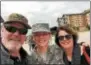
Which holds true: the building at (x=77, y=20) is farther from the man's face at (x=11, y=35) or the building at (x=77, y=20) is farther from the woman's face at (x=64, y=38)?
the man's face at (x=11, y=35)

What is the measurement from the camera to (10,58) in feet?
19.1

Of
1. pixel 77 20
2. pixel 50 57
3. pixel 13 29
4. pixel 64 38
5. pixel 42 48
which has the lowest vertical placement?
pixel 50 57

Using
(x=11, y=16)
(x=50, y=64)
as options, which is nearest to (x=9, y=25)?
(x=11, y=16)

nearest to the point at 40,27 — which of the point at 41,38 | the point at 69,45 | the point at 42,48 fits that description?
the point at 41,38

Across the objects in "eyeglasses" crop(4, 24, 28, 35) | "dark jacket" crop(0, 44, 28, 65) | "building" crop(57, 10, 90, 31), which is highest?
"building" crop(57, 10, 90, 31)

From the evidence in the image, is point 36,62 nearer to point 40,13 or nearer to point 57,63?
point 57,63

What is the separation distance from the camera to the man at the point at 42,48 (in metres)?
5.86

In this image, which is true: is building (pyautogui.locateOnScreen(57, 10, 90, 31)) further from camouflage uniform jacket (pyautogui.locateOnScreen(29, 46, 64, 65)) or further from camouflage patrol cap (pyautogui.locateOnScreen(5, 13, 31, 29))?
camouflage patrol cap (pyautogui.locateOnScreen(5, 13, 31, 29))

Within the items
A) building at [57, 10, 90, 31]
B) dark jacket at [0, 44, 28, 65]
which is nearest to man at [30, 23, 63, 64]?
dark jacket at [0, 44, 28, 65]

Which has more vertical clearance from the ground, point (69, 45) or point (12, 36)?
point (12, 36)

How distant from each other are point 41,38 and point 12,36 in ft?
1.57

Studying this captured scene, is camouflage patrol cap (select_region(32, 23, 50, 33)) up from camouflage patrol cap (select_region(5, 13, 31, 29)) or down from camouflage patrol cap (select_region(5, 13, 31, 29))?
down

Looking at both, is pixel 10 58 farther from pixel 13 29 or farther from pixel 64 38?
pixel 64 38

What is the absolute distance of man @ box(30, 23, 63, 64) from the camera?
231 inches
